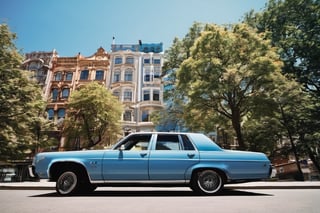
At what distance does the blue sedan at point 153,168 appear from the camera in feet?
19.1

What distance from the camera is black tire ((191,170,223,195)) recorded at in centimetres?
585

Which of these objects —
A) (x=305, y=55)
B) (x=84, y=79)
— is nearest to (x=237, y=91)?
(x=305, y=55)

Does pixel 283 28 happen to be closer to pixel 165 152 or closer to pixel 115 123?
pixel 115 123

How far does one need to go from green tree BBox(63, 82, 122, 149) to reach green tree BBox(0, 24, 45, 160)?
5.47m

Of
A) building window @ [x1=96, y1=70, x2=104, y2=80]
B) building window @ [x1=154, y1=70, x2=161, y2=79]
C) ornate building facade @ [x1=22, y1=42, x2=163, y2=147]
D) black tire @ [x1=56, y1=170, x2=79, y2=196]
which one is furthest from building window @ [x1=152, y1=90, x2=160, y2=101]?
black tire @ [x1=56, y1=170, x2=79, y2=196]

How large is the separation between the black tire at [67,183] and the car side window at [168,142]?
236 centimetres

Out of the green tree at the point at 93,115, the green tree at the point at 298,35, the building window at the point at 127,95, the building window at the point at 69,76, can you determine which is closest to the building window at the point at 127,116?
the building window at the point at 127,95

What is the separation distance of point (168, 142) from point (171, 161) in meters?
0.60

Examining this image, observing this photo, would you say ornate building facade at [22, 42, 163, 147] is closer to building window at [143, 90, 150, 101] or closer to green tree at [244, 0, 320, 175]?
building window at [143, 90, 150, 101]

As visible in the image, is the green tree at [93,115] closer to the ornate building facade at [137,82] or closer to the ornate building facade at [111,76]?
the ornate building facade at [137,82]

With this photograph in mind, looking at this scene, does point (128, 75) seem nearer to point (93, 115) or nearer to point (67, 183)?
point (93, 115)

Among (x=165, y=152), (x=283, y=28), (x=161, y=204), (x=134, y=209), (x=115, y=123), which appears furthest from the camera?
(x=115, y=123)

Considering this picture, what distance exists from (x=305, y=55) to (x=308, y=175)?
42.1 feet

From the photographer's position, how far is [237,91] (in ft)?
49.8
